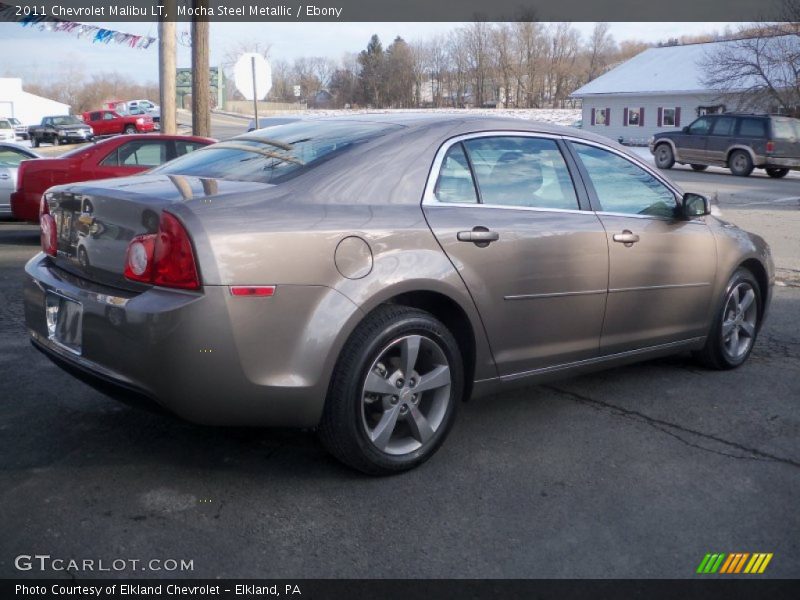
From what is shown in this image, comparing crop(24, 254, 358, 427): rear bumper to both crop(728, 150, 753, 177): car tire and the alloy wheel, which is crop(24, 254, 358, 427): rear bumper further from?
crop(728, 150, 753, 177): car tire

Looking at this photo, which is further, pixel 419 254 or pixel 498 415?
pixel 498 415

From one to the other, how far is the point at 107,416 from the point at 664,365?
3.54 meters

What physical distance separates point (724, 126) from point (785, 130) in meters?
1.80

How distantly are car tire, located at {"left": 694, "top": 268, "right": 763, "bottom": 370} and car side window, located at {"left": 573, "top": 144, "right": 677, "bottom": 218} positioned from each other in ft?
2.61

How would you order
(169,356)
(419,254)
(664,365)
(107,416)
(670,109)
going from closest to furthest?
1. (169,356)
2. (419,254)
3. (107,416)
4. (664,365)
5. (670,109)

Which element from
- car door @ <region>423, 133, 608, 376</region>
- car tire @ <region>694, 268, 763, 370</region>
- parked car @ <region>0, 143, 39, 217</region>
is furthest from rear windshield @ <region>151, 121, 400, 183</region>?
parked car @ <region>0, 143, 39, 217</region>

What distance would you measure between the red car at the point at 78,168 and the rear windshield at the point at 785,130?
20.8 metres

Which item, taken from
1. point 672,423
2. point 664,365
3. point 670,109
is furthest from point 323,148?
point 670,109

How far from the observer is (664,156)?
29.6m

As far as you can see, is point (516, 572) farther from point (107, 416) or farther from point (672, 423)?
point (107, 416)

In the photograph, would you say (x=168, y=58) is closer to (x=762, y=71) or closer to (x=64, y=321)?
(x=64, y=321)

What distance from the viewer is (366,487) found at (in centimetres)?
379

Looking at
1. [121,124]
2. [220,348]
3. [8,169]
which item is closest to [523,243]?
[220,348]

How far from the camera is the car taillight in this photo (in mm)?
3373
